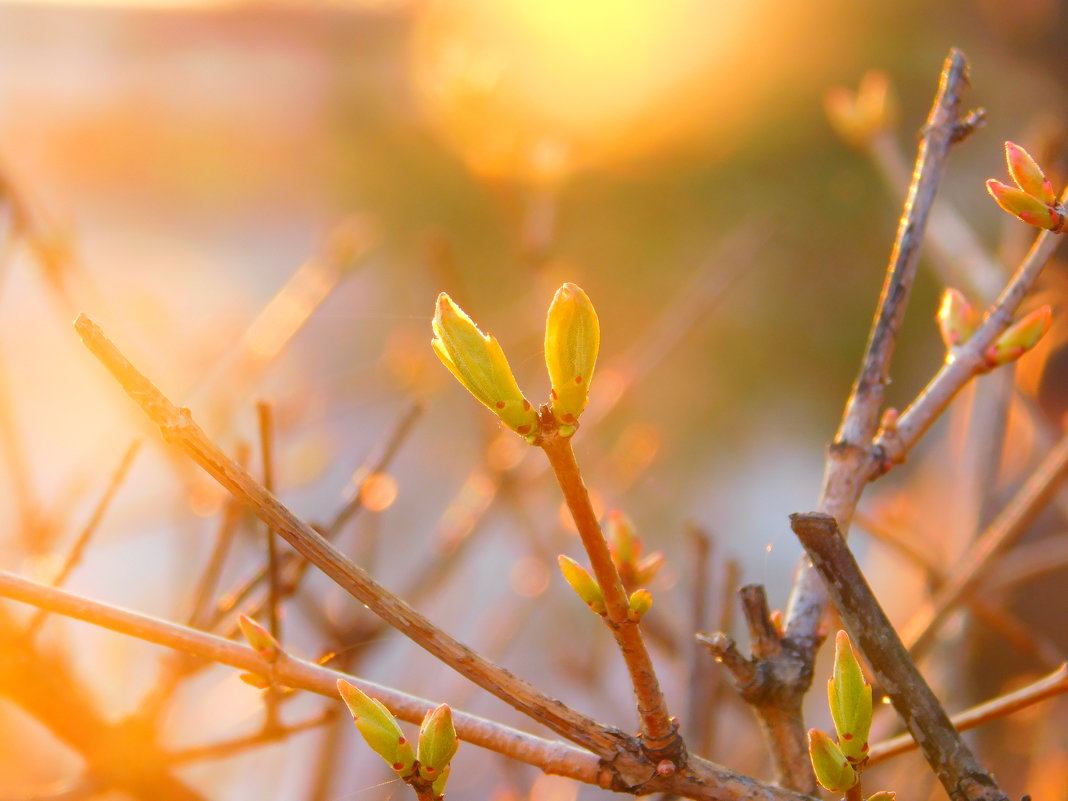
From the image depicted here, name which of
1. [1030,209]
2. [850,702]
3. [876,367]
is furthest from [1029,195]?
[850,702]

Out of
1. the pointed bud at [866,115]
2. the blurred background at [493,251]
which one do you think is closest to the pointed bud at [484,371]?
the pointed bud at [866,115]

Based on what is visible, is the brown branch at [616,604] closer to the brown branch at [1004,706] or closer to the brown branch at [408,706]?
the brown branch at [408,706]

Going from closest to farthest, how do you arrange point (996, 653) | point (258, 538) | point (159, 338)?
point (258, 538) → point (159, 338) → point (996, 653)

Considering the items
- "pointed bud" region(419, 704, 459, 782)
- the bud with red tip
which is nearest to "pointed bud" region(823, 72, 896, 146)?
the bud with red tip

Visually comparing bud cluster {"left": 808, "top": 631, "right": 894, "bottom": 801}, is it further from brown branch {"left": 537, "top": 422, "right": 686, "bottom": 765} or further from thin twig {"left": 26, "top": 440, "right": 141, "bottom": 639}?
thin twig {"left": 26, "top": 440, "right": 141, "bottom": 639}

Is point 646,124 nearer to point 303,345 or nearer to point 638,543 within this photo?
point 303,345

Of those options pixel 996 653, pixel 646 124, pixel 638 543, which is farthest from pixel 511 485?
pixel 646 124
